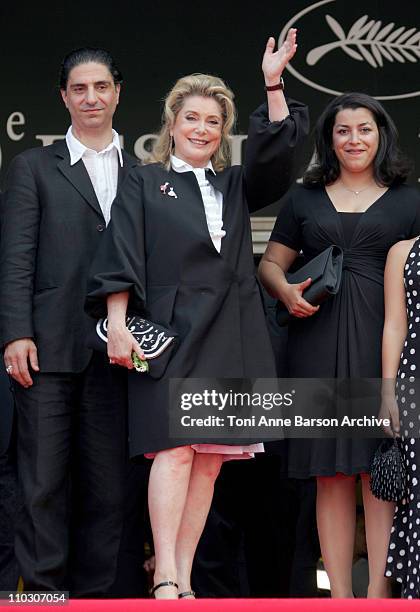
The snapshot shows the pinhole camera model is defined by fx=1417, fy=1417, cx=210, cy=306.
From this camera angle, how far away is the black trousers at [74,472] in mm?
4852

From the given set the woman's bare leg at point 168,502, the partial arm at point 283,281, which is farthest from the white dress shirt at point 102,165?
the woman's bare leg at point 168,502

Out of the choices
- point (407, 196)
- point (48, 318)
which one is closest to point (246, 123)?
point (407, 196)

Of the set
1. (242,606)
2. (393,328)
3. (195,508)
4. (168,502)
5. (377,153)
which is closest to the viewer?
(242,606)

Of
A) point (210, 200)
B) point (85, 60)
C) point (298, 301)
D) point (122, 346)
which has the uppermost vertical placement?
point (85, 60)

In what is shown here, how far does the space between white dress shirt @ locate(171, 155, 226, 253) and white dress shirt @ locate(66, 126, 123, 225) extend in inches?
12.3

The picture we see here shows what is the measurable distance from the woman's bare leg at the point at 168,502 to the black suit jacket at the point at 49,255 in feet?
1.75

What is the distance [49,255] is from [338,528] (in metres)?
1.40

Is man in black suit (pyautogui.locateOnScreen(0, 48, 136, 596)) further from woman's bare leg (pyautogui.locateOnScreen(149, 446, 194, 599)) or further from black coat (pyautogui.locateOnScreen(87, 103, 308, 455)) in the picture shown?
woman's bare leg (pyautogui.locateOnScreen(149, 446, 194, 599))

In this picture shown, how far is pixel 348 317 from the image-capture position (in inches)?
199

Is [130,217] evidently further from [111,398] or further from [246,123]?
[246,123]

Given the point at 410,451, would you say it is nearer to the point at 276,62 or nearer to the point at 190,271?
the point at 190,271

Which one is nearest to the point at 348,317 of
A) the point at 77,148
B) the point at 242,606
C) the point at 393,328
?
the point at 393,328

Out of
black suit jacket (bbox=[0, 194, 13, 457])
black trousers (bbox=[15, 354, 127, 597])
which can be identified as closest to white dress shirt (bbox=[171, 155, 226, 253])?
black trousers (bbox=[15, 354, 127, 597])

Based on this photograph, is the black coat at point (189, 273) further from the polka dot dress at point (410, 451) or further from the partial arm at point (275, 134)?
the polka dot dress at point (410, 451)
